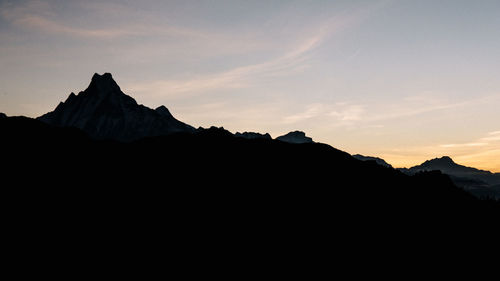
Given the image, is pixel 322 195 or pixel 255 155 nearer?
pixel 322 195

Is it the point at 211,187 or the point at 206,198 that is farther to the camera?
the point at 211,187

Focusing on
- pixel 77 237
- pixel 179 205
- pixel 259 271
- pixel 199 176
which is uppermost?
pixel 199 176

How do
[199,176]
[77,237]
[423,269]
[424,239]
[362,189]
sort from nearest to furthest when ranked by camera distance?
[77,237] → [423,269] → [424,239] → [199,176] → [362,189]

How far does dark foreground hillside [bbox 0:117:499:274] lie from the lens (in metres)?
66.8

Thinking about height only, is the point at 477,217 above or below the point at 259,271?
above

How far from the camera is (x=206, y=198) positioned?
8188 centimetres

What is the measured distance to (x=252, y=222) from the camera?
255 feet

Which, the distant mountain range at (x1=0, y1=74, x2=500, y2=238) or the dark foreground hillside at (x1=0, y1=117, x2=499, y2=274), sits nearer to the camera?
the dark foreground hillside at (x1=0, y1=117, x2=499, y2=274)

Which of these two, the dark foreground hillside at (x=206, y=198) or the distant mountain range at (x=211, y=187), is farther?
the distant mountain range at (x=211, y=187)

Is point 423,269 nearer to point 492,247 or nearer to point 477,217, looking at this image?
point 492,247

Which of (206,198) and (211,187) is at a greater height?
(211,187)

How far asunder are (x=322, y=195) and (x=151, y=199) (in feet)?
126

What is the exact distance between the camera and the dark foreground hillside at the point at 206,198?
66.8m

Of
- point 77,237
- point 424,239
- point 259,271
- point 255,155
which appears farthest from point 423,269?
point 77,237
